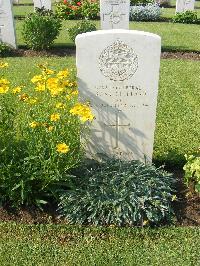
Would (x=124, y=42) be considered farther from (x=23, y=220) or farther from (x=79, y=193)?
(x=23, y=220)

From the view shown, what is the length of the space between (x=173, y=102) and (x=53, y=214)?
3.81m

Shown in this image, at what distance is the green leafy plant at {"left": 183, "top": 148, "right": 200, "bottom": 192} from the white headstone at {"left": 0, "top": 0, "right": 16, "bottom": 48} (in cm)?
731

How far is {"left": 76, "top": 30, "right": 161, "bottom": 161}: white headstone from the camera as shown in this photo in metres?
3.96

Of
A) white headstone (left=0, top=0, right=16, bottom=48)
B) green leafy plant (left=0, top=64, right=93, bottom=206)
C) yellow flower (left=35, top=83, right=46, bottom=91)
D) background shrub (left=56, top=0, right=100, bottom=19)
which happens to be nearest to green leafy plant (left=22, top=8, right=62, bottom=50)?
white headstone (left=0, top=0, right=16, bottom=48)

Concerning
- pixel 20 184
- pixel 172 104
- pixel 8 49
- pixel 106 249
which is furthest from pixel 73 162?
pixel 8 49

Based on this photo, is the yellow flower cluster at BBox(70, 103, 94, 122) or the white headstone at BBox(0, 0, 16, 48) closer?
the yellow flower cluster at BBox(70, 103, 94, 122)

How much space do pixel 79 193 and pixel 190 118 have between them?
120 inches

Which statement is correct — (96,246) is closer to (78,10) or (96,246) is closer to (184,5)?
(78,10)

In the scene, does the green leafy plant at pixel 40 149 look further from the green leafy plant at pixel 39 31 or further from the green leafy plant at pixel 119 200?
the green leafy plant at pixel 39 31

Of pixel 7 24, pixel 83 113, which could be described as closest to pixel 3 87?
pixel 83 113

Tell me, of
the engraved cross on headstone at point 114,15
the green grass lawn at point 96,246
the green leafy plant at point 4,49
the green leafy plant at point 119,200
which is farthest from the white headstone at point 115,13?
the green grass lawn at point 96,246

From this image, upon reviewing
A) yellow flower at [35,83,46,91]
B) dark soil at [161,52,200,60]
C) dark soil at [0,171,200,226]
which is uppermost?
yellow flower at [35,83,46,91]

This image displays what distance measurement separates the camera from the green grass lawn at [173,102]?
Result: 542 centimetres

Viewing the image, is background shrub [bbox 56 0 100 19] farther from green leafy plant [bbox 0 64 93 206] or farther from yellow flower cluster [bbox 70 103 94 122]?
yellow flower cluster [bbox 70 103 94 122]
